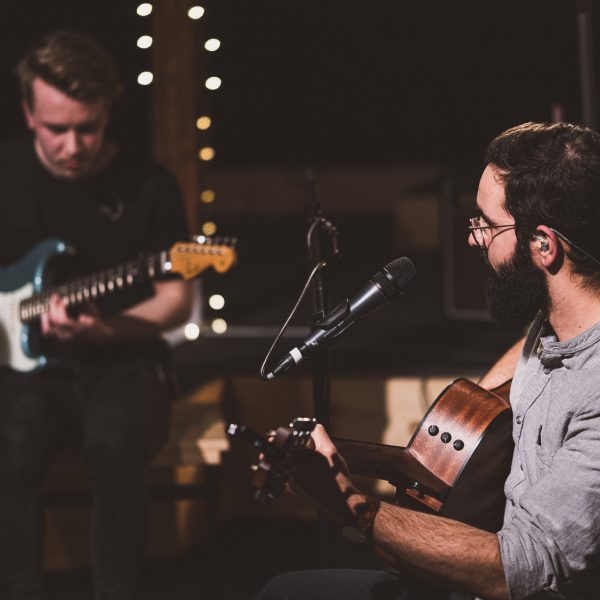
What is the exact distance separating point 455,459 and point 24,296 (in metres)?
1.67

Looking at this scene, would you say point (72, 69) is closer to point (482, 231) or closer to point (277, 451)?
point (482, 231)

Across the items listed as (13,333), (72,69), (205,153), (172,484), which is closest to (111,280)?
(13,333)

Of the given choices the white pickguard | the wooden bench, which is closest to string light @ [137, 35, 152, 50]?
the wooden bench

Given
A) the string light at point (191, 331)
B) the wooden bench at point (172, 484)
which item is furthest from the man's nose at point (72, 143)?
the string light at point (191, 331)

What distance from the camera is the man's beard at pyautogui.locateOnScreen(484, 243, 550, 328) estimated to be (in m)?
1.71

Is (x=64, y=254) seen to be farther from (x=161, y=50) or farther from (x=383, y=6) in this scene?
(x=383, y=6)

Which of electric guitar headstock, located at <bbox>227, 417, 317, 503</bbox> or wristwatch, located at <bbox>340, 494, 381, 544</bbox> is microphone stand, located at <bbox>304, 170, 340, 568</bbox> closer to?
wristwatch, located at <bbox>340, 494, 381, 544</bbox>

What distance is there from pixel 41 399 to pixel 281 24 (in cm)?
756

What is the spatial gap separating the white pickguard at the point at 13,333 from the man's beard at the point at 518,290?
166 cm

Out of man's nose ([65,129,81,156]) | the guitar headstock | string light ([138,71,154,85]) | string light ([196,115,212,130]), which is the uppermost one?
string light ([138,71,154,85])

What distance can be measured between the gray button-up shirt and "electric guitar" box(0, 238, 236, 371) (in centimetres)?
132

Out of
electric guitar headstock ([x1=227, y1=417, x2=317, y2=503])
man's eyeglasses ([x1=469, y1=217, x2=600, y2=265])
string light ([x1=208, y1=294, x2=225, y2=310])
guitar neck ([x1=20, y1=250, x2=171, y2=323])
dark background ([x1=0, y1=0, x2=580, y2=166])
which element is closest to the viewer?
electric guitar headstock ([x1=227, y1=417, x2=317, y2=503])

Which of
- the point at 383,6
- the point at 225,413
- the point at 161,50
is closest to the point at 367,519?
the point at 225,413

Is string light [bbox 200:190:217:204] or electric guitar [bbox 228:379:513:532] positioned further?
string light [bbox 200:190:217:204]
